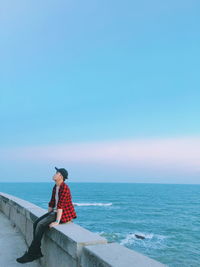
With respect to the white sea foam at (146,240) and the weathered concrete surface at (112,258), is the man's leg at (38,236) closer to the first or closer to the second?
the weathered concrete surface at (112,258)

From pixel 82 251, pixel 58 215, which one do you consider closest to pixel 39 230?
pixel 58 215

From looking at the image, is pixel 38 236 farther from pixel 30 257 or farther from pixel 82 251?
pixel 82 251

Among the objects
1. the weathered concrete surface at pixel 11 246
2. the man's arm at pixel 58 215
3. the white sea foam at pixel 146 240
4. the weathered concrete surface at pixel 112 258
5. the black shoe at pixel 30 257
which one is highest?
the man's arm at pixel 58 215

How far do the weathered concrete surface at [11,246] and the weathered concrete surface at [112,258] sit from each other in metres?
1.85

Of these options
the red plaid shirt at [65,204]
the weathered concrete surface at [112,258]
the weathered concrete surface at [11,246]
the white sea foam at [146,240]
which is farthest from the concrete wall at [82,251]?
the white sea foam at [146,240]

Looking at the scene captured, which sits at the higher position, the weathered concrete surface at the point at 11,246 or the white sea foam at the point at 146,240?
the weathered concrete surface at the point at 11,246

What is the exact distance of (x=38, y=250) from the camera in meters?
4.05

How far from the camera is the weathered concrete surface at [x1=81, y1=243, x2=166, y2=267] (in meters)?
2.28

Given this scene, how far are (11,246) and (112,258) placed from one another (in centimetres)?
347

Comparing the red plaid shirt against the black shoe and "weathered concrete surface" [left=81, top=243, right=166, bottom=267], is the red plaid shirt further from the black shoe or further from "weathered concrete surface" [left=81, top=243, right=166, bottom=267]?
"weathered concrete surface" [left=81, top=243, right=166, bottom=267]

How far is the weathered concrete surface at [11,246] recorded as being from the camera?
14.1 feet

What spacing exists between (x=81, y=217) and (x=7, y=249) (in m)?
49.8

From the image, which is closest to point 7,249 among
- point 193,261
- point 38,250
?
point 38,250

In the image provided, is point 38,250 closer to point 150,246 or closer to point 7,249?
point 7,249
